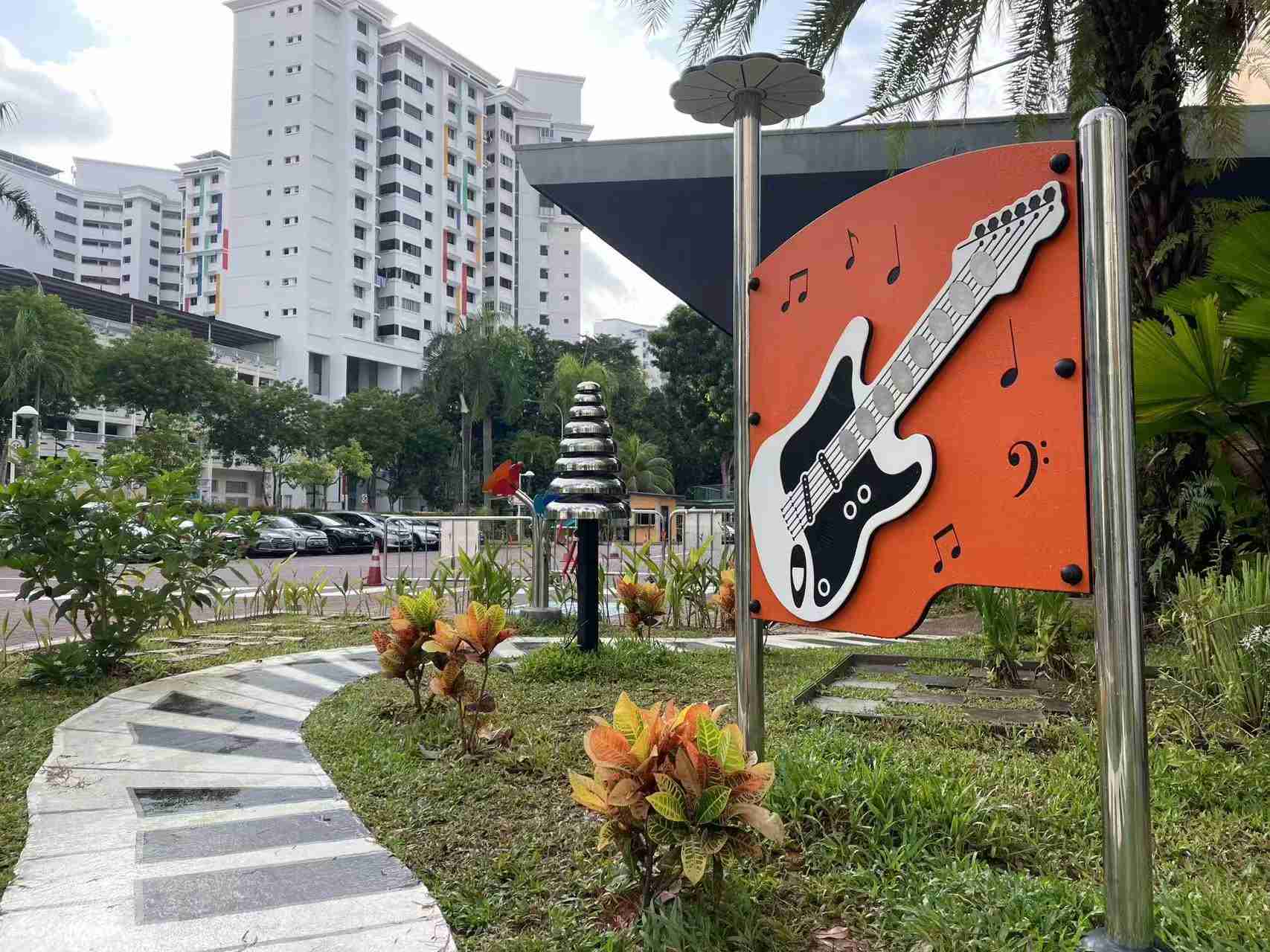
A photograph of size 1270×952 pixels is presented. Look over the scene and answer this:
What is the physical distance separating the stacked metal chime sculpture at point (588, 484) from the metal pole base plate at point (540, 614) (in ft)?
6.47

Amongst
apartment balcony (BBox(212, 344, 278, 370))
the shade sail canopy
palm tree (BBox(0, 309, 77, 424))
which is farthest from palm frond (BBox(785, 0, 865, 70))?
apartment balcony (BBox(212, 344, 278, 370))

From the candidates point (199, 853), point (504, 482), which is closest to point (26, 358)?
point (504, 482)

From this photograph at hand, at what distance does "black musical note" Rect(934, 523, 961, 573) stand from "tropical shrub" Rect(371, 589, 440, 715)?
2819 mm

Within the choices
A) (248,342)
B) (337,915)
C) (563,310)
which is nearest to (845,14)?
(337,915)

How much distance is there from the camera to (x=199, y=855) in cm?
297

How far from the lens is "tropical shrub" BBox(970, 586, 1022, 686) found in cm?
503

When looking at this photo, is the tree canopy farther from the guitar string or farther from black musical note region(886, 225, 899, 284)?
black musical note region(886, 225, 899, 284)

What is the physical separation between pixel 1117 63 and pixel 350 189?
59996mm

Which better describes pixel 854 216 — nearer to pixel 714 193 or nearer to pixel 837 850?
pixel 837 850

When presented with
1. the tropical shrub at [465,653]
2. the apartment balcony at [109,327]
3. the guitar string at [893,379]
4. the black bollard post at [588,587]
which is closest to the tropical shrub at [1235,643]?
the guitar string at [893,379]

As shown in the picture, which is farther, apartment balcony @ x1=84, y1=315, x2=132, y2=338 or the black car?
apartment balcony @ x1=84, y1=315, x2=132, y2=338

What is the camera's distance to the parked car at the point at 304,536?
2484cm

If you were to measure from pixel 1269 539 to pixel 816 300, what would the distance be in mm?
3890

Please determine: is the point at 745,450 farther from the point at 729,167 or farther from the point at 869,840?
the point at 729,167
